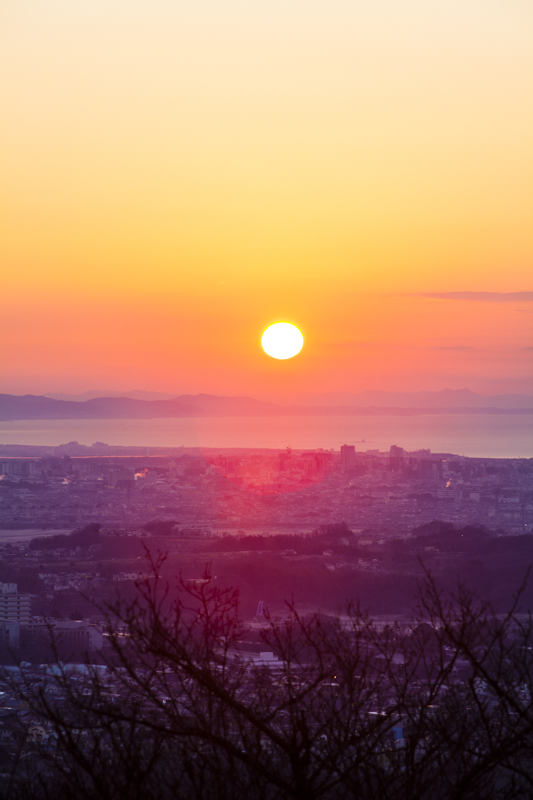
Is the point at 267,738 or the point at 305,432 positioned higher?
the point at 305,432

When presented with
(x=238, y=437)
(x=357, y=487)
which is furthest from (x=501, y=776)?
(x=238, y=437)

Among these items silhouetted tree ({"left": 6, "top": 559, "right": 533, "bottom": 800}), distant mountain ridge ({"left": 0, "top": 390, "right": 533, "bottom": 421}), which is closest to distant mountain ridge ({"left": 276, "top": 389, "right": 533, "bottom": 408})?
distant mountain ridge ({"left": 0, "top": 390, "right": 533, "bottom": 421})

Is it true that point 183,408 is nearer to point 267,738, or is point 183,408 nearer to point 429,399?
point 429,399

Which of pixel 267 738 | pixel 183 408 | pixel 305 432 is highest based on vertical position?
pixel 183 408

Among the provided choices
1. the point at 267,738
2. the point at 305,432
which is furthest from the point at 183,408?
the point at 267,738

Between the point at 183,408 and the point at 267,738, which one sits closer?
the point at 267,738

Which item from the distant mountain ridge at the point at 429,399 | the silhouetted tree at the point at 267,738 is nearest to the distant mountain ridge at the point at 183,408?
the distant mountain ridge at the point at 429,399

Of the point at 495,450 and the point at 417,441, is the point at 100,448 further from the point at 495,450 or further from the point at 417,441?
the point at 495,450
